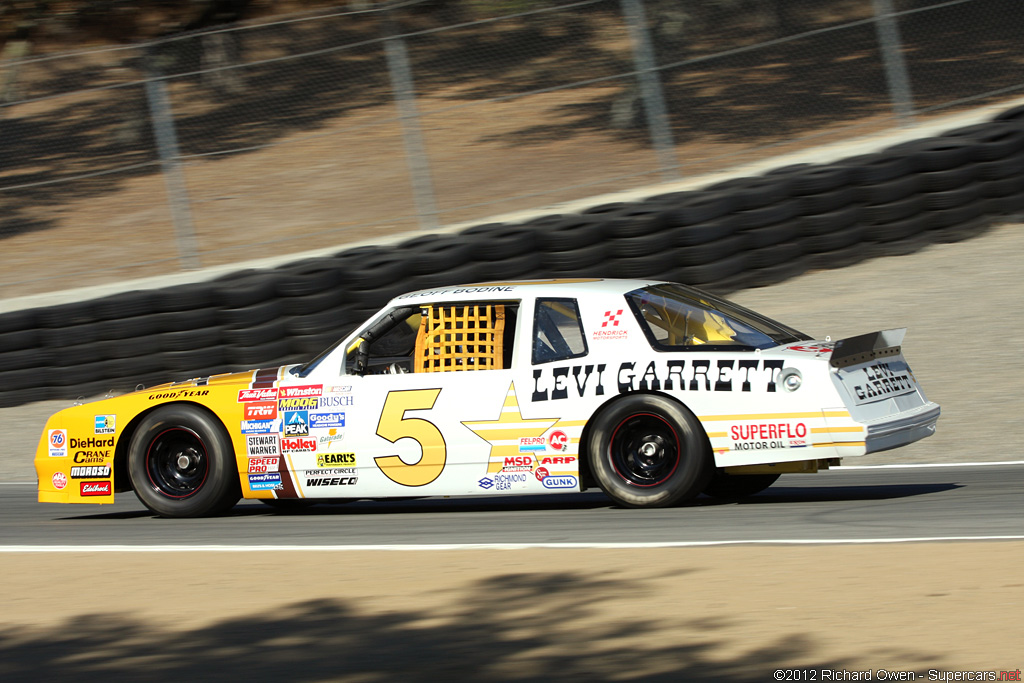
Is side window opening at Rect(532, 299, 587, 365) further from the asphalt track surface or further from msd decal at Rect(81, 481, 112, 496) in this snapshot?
msd decal at Rect(81, 481, 112, 496)

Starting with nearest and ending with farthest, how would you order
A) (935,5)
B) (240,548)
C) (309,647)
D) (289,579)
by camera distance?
(309,647), (289,579), (240,548), (935,5)

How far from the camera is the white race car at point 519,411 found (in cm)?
676

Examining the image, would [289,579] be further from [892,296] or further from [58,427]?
[892,296]

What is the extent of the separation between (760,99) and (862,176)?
9.13 feet

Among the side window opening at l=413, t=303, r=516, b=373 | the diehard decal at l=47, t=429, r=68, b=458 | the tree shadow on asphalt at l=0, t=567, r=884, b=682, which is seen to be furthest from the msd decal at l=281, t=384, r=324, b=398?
the tree shadow on asphalt at l=0, t=567, r=884, b=682

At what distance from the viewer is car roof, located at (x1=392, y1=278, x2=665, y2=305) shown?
7340mm

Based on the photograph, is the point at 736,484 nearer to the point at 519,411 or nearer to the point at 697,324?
the point at 697,324

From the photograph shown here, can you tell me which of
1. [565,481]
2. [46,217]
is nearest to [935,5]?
[565,481]

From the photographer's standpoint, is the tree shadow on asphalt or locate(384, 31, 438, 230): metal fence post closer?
Result: the tree shadow on asphalt

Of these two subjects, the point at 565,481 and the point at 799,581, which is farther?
the point at 565,481

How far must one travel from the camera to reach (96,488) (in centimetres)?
799

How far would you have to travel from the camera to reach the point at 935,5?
14070 mm

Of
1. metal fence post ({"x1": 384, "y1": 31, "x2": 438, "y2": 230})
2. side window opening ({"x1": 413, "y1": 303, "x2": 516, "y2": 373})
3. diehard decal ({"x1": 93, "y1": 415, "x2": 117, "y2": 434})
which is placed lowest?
diehard decal ({"x1": 93, "y1": 415, "x2": 117, "y2": 434})

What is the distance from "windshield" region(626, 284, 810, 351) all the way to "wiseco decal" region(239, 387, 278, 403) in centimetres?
228
